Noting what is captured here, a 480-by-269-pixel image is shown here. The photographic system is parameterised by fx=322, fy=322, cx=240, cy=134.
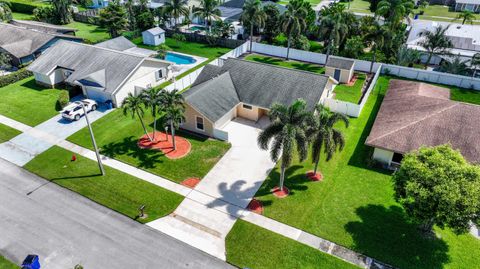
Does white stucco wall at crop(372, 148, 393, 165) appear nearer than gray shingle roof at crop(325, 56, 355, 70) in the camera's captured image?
Yes

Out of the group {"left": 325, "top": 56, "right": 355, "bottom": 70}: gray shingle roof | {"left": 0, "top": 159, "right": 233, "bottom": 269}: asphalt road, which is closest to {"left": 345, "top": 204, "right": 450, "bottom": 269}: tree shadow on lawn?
{"left": 0, "top": 159, "right": 233, "bottom": 269}: asphalt road

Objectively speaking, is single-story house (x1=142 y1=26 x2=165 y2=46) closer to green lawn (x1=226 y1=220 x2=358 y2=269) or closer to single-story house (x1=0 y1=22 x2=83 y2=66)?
single-story house (x1=0 y1=22 x2=83 y2=66)

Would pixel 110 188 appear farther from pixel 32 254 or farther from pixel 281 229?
pixel 281 229

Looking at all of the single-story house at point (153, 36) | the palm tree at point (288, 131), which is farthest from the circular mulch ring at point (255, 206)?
the single-story house at point (153, 36)

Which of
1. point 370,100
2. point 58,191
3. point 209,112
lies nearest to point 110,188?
point 58,191

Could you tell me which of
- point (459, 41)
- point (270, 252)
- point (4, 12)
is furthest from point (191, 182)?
point (4, 12)

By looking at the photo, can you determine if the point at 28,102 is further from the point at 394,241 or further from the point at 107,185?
the point at 394,241
